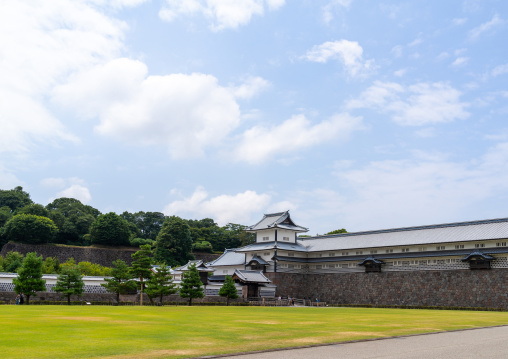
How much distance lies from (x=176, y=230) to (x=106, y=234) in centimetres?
1450

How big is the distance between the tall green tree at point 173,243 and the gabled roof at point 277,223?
26844mm

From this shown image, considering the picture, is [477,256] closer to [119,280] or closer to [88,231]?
[119,280]

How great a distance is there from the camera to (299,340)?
50.1 ft

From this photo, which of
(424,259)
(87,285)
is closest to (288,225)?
(424,259)

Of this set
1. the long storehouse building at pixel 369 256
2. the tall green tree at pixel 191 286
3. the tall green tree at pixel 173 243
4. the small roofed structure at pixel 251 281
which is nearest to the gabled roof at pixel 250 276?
the small roofed structure at pixel 251 281

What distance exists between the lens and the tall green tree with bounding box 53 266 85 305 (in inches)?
1601

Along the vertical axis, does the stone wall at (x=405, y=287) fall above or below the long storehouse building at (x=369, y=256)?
below

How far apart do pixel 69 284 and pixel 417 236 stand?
128ft

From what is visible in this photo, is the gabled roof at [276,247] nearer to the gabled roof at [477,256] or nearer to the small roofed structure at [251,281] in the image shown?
the small roofed structure at [251,281]

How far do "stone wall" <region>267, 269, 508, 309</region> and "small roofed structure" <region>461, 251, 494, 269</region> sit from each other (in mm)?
574

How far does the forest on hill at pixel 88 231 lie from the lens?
280 feet

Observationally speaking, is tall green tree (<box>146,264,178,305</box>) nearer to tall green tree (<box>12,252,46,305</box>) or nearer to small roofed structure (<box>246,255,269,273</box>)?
tall green tree (<box>12,252,46,305</box>)

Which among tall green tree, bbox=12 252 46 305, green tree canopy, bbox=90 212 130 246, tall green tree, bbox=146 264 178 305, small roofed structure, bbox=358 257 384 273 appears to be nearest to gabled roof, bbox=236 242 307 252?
small roofed structure, bbox=358 257 384 273

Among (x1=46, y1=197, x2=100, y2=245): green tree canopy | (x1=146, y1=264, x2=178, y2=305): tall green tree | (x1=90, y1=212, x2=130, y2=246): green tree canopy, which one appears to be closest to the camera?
(x1=146, y1=264, x2=178, y2=305): tall green tree
